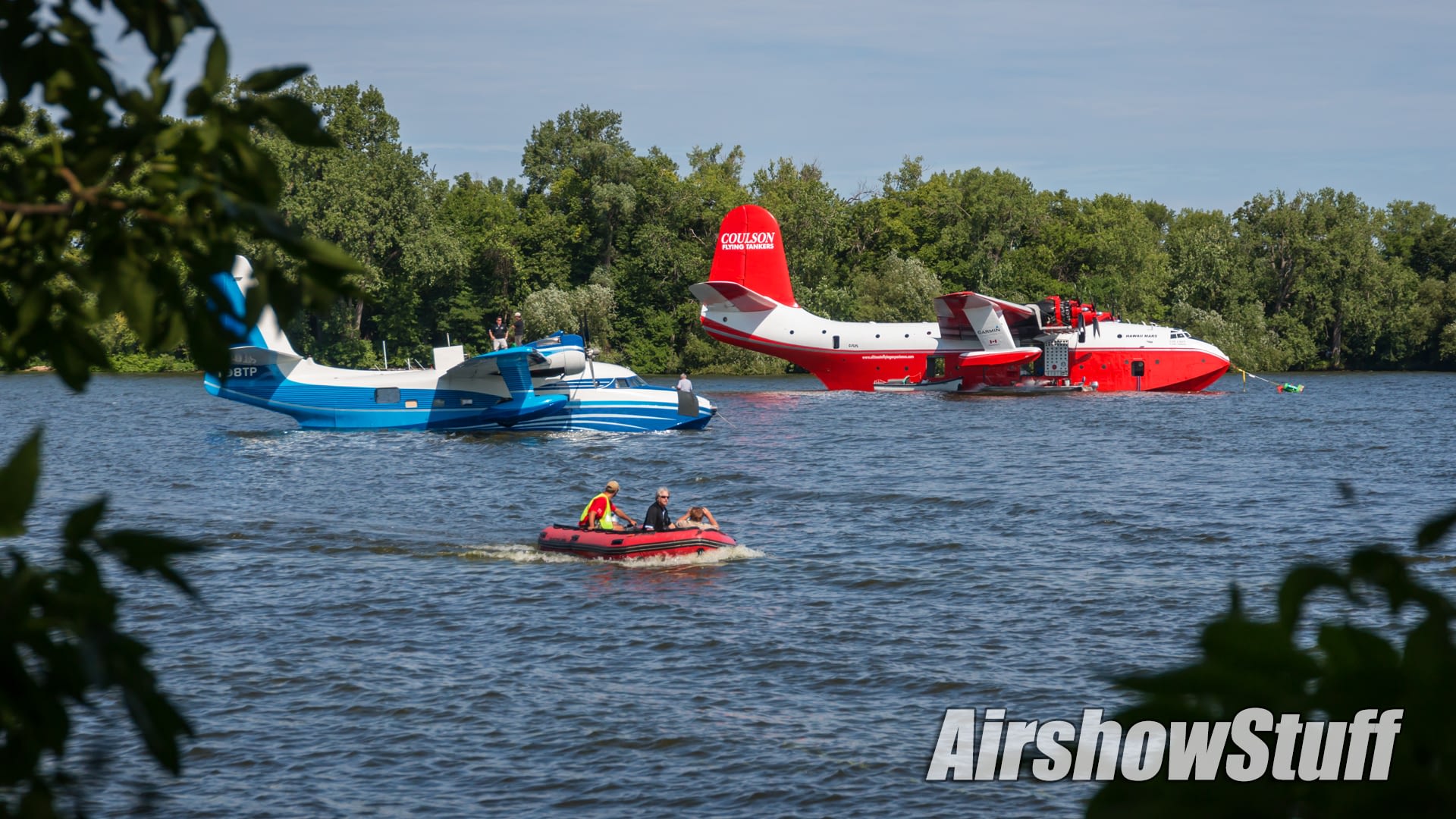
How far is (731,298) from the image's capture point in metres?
58.1

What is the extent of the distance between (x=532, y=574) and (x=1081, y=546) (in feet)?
29.7

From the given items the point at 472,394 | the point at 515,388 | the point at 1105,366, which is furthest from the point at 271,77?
the point at 1105,366

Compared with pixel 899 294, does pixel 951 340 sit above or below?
below

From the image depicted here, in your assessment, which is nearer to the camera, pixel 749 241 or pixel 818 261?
pixel 749 241

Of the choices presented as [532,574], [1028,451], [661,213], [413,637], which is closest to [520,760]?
[413,637]

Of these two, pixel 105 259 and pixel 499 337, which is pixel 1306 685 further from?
pixel 499 337

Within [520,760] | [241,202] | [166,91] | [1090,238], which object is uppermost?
[1090,238]

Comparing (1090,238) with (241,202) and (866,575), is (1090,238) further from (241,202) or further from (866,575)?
(241,202)

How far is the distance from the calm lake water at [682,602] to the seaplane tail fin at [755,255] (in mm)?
23059

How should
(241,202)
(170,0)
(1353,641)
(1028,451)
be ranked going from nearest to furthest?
(1353,641), (241,202), (170,0), (1028,451)

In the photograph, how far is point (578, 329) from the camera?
79688 millimetres

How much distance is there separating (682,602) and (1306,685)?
15234 mm

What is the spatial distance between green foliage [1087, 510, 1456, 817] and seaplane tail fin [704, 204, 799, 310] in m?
58.1

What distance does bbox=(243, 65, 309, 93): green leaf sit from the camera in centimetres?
308
